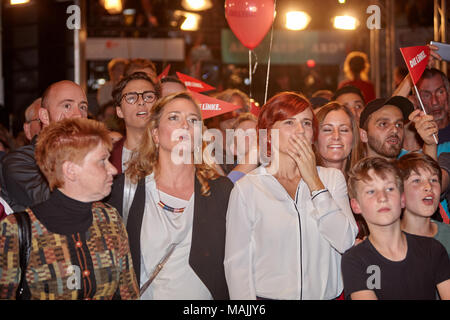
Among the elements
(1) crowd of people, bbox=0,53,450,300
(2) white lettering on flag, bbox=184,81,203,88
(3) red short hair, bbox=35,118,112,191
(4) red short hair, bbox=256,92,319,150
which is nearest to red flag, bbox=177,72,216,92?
(2) white lettering on flag, bbox=184,81,203,88

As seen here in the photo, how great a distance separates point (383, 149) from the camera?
12.8 feet

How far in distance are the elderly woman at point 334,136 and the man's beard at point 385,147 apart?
31 cm

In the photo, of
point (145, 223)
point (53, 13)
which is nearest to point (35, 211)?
point (145, 223)

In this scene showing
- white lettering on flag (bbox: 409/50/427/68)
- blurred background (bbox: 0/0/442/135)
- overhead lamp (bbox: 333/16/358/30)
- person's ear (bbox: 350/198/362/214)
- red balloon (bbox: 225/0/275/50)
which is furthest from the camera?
blurred background (bbox: 0/0/442/135)

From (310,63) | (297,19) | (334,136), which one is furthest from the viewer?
(310,63)

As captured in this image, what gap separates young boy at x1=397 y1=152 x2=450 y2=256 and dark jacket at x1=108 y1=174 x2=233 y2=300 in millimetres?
1052

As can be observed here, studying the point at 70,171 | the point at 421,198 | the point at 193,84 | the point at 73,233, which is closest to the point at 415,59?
the point at 421,198

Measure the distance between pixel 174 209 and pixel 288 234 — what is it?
64 cm

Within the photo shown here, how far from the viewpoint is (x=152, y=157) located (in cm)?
322

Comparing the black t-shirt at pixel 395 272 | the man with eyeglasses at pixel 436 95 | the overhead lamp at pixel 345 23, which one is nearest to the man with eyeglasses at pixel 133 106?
the black t-shirt at pixel 395 272

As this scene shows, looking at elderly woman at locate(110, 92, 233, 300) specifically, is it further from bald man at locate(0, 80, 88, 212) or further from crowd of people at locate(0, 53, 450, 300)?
bald man at locate(0, 80, 88, 212)

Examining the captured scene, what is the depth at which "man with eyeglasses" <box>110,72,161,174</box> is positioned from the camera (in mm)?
3932

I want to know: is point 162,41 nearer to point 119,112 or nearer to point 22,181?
point 119,112

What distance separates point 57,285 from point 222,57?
8.86 metres
